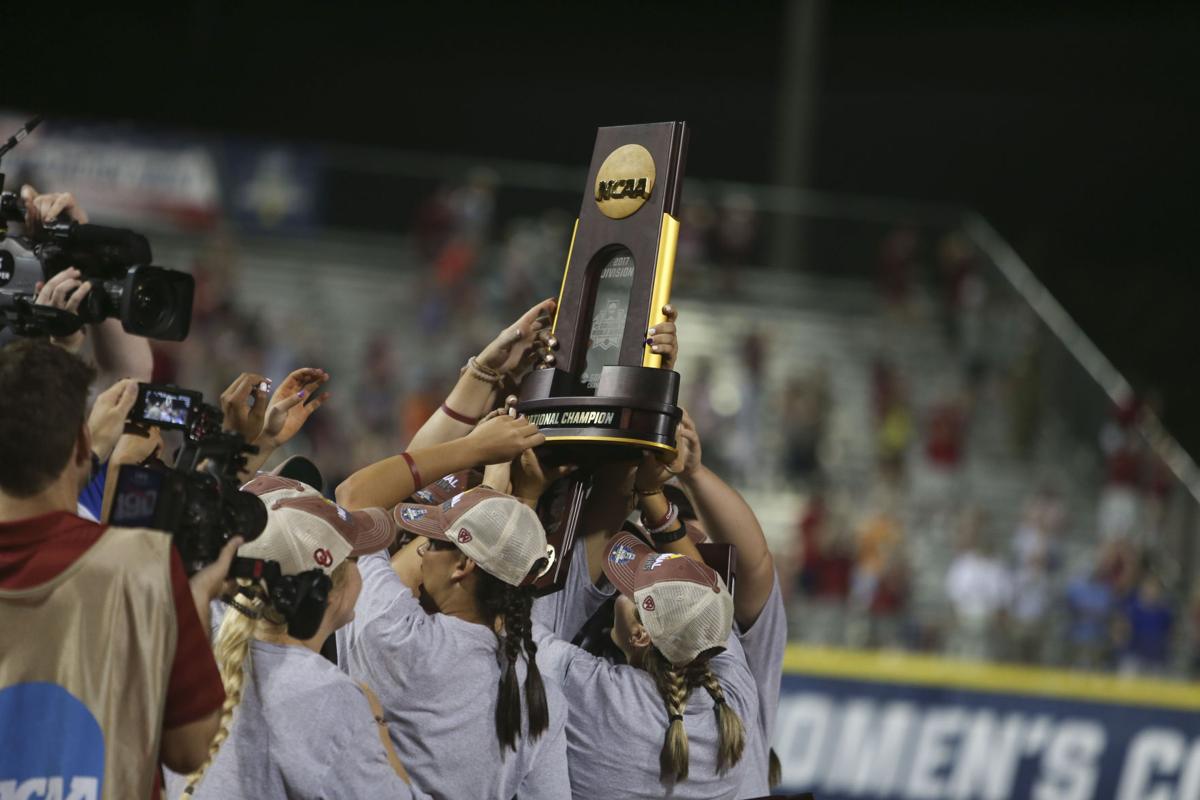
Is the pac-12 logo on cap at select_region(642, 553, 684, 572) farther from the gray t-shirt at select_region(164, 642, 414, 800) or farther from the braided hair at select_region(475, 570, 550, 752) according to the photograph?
the gray t-shirt at select_region(164, 642, 414, 800)

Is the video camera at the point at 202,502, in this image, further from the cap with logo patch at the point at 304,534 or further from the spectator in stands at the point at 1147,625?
the spectator in stands at the point at 1147,625

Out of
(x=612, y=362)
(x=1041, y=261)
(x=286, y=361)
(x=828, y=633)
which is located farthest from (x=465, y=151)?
(x=612, y=362)

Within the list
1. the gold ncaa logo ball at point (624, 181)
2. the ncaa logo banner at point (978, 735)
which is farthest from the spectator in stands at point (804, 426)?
the gold ncaa logo ball at point (624, 181)

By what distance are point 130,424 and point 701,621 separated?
142 cm

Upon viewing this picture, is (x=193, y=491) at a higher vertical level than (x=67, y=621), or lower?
higher

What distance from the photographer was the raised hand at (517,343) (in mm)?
4406

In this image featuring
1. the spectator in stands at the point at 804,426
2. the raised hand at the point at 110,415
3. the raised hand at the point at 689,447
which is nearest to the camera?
the raised hand at the point at 110,415

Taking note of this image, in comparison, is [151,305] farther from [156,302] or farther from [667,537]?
[667,537]

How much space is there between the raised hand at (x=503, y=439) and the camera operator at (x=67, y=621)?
1.19m

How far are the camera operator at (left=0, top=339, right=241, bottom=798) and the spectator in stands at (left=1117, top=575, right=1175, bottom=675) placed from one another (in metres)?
10.1

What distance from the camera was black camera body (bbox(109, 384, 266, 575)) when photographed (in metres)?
3.02

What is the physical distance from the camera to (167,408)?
342 cm

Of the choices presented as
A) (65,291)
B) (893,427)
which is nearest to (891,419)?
(893,427)

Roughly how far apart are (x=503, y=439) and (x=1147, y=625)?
10463mm
